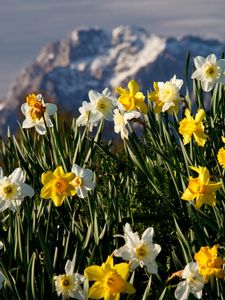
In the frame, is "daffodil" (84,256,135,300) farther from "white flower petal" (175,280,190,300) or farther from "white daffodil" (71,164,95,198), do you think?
"white daffodil" (71,164,95,198)

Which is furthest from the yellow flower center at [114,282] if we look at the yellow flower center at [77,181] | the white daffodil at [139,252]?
the yellow flower center at [77,181]

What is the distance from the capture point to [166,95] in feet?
12.9

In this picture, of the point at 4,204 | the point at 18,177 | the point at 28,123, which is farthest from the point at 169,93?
the point at 4,204

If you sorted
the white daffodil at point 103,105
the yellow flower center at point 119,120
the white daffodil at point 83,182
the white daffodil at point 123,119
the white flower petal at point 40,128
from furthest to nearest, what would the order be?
the white daffodil at point 103,105
the white flower petal at point 40,128
the yellow flower center at point 119,120
the white daffodil at point 123,119
the white daffodil at point 83,182

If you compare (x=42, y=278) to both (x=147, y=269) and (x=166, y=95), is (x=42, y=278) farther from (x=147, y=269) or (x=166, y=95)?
(x=166, y=95)

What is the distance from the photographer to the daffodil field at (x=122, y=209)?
2.81 meters

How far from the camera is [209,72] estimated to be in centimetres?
400

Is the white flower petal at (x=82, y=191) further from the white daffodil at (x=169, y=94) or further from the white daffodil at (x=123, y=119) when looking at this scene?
the white daffodil at (x=169, y=94)

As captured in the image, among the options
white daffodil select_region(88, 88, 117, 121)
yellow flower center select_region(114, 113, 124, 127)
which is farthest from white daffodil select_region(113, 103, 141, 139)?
white daffodil select_region(88, 88, 117, 121)

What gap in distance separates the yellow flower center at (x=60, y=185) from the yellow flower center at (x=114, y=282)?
21.1 inches

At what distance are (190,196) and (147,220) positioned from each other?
0.50 meters

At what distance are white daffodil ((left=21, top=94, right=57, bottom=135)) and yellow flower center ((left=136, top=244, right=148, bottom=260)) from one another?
1175 millimetres

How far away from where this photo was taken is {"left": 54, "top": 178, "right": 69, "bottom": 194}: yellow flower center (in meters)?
3.05

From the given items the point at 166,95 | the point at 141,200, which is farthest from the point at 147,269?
the point at 166,95
